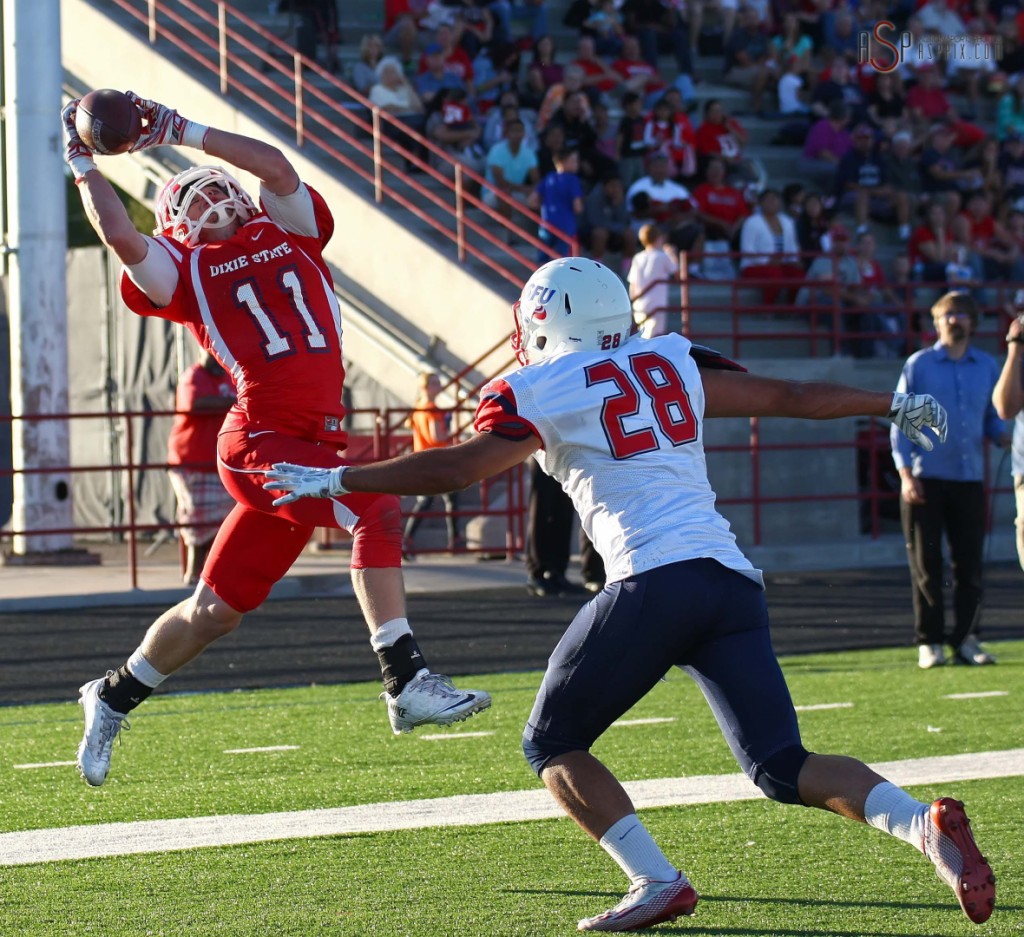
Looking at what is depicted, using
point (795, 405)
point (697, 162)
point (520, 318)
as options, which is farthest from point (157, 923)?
point (697, 162)

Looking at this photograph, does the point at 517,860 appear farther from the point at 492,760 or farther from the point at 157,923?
the point at 492,760

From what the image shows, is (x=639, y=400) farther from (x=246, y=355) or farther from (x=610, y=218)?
(x=610, y=218)

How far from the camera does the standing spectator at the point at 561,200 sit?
16219mm

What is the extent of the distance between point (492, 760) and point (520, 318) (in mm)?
2802

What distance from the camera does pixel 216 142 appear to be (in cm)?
558

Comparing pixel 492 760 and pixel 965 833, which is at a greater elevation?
pixel 965 833

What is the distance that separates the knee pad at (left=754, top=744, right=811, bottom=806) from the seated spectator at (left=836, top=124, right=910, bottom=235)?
1453 centimetres

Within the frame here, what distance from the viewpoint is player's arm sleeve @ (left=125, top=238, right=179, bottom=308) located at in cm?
567

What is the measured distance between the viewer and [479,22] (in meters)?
18.7

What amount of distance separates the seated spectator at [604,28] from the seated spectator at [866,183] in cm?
297

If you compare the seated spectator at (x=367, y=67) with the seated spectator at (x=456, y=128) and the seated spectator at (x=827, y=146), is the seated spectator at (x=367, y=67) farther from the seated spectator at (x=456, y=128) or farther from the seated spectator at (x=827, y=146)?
the seated spectator at (x=827, y=146)

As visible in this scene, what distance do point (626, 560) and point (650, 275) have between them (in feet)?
35.3

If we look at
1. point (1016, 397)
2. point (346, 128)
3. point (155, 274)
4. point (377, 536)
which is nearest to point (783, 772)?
point (377, 536)

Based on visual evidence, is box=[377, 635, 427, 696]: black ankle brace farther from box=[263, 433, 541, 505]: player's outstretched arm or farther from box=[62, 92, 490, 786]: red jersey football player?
box=[263, 433, 541, 505]: player's outstretched arm
